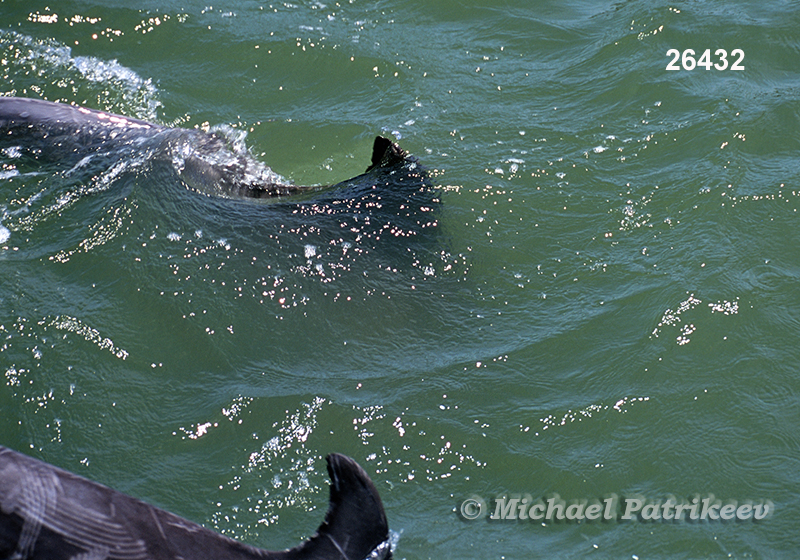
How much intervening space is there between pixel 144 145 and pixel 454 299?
2994 mm

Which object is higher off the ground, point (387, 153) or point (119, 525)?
point (387, 153)

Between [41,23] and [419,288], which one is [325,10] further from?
[419,288]

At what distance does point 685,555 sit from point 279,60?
20.1ft

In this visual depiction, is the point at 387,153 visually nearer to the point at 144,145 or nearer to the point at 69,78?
the point at 144,145

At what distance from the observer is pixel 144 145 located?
6.36 m

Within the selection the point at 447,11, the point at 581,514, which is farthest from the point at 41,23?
the point at 581,514

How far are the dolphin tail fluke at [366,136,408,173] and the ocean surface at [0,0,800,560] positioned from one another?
39 cm

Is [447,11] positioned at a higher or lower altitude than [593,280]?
higher

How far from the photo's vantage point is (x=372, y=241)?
544 centimetres

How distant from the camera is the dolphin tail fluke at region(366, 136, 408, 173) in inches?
229

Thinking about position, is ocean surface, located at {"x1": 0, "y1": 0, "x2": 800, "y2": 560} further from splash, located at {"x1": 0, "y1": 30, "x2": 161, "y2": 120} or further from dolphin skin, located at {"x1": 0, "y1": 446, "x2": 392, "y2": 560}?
dolphin skin, located at {"x1": 0, "y1": 446, "x2": 392, "y2": 560}

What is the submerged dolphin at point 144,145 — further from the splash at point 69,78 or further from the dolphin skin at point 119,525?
the dolphin skin at point 119,525

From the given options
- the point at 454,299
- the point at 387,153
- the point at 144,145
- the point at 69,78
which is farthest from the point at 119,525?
the point at 69,78

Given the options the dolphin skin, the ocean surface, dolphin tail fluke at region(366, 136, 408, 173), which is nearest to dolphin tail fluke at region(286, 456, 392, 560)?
the dolphin skin
